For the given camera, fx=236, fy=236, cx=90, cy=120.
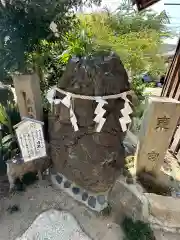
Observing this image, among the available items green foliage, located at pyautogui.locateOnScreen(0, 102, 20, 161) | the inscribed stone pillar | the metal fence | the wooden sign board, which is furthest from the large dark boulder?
the wooden sign board

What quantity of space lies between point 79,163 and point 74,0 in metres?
1.59

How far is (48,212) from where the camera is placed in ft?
7.77

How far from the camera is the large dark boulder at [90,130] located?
2.04 meters

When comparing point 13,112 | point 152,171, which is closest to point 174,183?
point 152,171

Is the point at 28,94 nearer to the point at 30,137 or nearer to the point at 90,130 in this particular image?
the point at 30,137

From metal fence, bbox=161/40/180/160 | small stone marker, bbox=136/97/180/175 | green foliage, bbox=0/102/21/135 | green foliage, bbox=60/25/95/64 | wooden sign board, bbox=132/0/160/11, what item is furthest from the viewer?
metal fence, bbox=161/40/180/160

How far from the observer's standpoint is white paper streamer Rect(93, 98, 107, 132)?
6.75ft

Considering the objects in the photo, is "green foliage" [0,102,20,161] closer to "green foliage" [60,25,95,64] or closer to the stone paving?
the stone paving

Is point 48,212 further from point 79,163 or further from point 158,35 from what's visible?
point 158,35

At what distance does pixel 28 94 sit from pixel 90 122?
2.31ft

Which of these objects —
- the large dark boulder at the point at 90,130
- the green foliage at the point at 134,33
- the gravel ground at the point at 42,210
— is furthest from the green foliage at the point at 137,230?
the green foliage at the point at 134,33

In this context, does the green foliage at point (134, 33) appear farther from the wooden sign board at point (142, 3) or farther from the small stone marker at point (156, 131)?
the small stone marker at point (156, 131)

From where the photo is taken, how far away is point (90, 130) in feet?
7.38

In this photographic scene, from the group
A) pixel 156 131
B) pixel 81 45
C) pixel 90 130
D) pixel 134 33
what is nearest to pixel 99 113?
pixel 90 130
